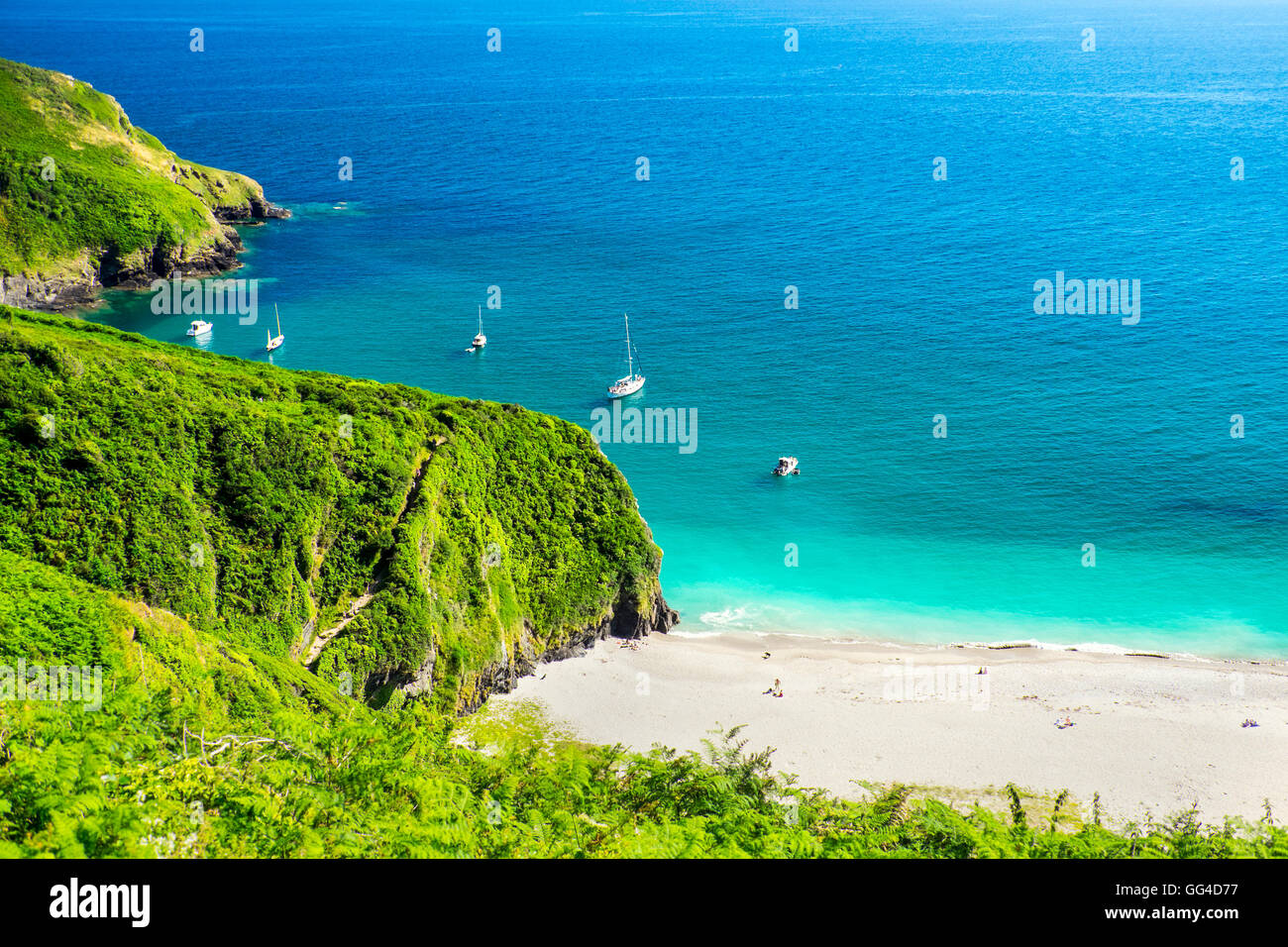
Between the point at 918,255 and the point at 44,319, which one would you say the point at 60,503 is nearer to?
the point at 44,319

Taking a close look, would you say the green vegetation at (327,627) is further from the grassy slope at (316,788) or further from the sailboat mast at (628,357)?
the sailboat mast at (628,357)

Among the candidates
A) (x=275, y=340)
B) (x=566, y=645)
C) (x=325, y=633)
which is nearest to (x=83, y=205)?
(x=275, y=340)

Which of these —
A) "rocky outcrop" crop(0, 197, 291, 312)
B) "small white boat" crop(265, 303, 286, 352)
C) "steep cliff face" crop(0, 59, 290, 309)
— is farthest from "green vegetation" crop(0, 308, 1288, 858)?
"steep cliff face" crop(0, 59, 290, 309)

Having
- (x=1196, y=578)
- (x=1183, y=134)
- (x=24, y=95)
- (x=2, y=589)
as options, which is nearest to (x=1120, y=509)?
(x=1196, y=578)

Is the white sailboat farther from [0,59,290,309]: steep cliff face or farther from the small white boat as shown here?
[0,59,290,309]: steep cliff face

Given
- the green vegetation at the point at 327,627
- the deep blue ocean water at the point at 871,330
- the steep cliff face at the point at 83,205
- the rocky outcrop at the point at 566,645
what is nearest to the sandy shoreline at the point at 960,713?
the rocky outcrop at the point at 566,645
